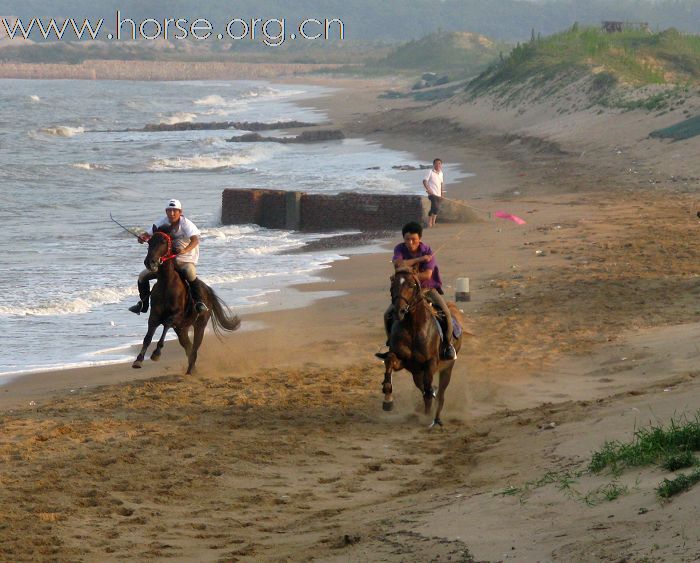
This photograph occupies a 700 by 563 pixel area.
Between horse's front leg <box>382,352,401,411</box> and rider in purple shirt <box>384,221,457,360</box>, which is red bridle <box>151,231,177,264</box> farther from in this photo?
horse's front leg <box>382,352,401,411</box>

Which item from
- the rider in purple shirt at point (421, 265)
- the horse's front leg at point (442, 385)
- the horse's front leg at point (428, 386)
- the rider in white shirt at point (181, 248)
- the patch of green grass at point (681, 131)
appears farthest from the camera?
the patch of green grass at point (681, 131)

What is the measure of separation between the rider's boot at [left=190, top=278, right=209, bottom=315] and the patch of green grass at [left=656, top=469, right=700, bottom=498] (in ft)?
25.1

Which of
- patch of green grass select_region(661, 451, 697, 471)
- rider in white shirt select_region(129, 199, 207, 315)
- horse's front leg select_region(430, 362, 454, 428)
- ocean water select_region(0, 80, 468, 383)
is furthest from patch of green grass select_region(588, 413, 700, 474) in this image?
ocean water select_region(0, 80, 468, 383)

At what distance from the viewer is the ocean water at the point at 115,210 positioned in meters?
17.1

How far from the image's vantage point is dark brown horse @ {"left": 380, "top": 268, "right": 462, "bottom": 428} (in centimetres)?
1130

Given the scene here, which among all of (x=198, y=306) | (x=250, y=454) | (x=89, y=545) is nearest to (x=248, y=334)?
(x=198, y=306)

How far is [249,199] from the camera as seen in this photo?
1048 inches

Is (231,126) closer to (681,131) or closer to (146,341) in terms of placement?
(681,131)

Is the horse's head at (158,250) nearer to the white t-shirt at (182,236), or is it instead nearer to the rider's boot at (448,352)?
the white t-shirt at (182,236)

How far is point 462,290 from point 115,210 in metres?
15.3

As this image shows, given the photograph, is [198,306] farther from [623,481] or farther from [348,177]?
[348,177]

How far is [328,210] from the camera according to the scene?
2591cm

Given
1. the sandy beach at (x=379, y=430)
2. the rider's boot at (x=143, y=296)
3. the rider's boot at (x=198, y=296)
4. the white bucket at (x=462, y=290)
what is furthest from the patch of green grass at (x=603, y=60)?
the rider's boot at (x=143, y=296)

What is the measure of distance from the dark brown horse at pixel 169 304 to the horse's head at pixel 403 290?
334cm
